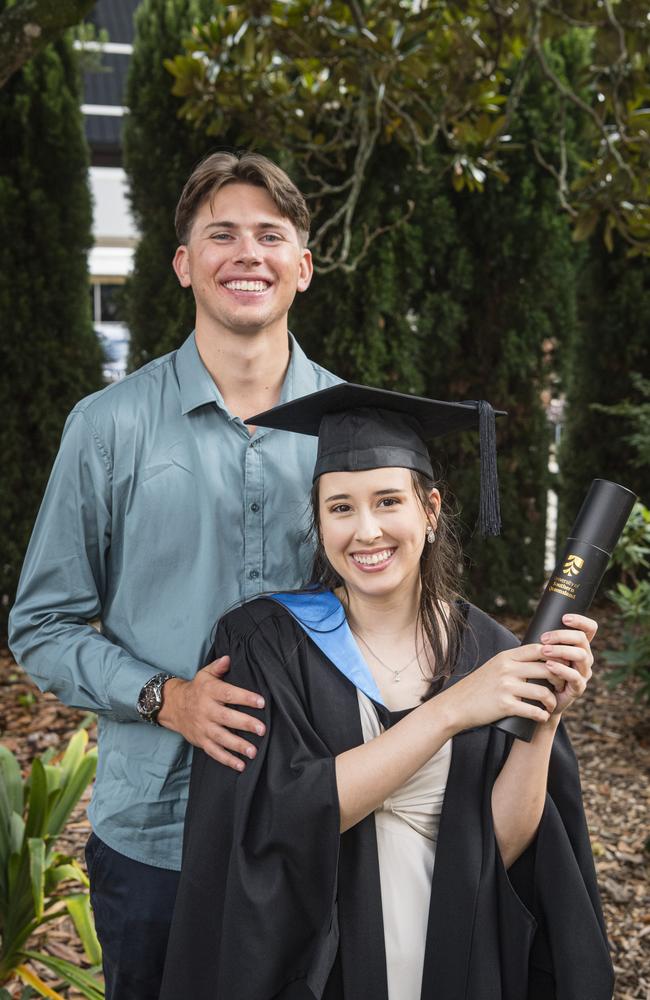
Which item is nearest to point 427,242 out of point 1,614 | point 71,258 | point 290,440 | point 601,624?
point 71,258

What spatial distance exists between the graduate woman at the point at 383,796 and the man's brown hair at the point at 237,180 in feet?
1.50

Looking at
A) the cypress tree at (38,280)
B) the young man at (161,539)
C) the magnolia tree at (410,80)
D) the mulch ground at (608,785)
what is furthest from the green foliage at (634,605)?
the cypress tree at (38,280)

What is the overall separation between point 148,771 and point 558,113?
4784 millimetres

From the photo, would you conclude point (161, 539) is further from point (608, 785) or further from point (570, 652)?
point (608, 785)

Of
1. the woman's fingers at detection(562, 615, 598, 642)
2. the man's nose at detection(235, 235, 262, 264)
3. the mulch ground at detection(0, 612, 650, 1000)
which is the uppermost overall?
the man's nose at detection(235, 235, 262, 264)

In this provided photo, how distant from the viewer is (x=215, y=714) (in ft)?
5.75

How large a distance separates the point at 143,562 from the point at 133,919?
703 mm

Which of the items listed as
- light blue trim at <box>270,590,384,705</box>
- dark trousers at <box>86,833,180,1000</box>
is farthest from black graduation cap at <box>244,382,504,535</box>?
dark trousers at <box>86,833,180,1000</box>

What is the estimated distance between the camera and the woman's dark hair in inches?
77.1

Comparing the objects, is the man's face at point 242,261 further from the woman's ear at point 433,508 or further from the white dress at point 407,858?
the white dress at point 407,858

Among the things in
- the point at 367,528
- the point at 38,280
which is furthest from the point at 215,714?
the point at 38,280

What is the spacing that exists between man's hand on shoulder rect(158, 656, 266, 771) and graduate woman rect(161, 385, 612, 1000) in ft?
0.12

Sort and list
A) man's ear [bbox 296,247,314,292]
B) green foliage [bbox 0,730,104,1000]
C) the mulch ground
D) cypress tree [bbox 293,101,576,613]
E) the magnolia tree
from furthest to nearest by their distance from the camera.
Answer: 1. cypress tree [bbox 293,101,576,613]
2. the magnolia tree
3. the mulch ground
4. green foliage [bbox 0,730,104,1000]
5. man's ear [bbox 296,247,314,292]

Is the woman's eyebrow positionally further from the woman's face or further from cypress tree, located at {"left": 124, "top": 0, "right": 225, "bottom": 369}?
cypress tree, located at {"left": 124, "top": 0, "right": 225, "bottom": 369}
